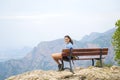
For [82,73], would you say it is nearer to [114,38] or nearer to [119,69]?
[119,69]

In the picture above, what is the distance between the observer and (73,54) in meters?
19.5

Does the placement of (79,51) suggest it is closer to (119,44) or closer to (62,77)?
(62,77)

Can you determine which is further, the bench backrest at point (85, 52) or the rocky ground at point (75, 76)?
the bench backrest at point (85, 52)

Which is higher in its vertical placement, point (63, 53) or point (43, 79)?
point (63, 53)

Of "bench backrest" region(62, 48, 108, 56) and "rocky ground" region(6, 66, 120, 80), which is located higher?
"bench backrest" region(62, 48, 108, 56)

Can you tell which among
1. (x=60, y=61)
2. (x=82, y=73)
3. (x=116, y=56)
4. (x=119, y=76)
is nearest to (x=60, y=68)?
(x=60, y=61)

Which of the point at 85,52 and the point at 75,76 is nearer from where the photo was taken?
the point at 75,76

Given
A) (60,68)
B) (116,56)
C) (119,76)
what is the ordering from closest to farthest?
(119,76) → (60,68) → (116,56)

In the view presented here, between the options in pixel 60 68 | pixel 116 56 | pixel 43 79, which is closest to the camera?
pixel 43 79

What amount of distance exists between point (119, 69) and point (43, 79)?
19.3ft

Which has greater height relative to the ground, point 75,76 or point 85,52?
point 85,52

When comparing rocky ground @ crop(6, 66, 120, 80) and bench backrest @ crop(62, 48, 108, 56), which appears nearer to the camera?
rocky ground @ crop(6, 66, 120, 80)

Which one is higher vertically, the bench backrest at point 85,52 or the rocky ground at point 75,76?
the bench backrest at point 85,52

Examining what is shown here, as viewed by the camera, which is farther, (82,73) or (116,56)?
(116,56)
